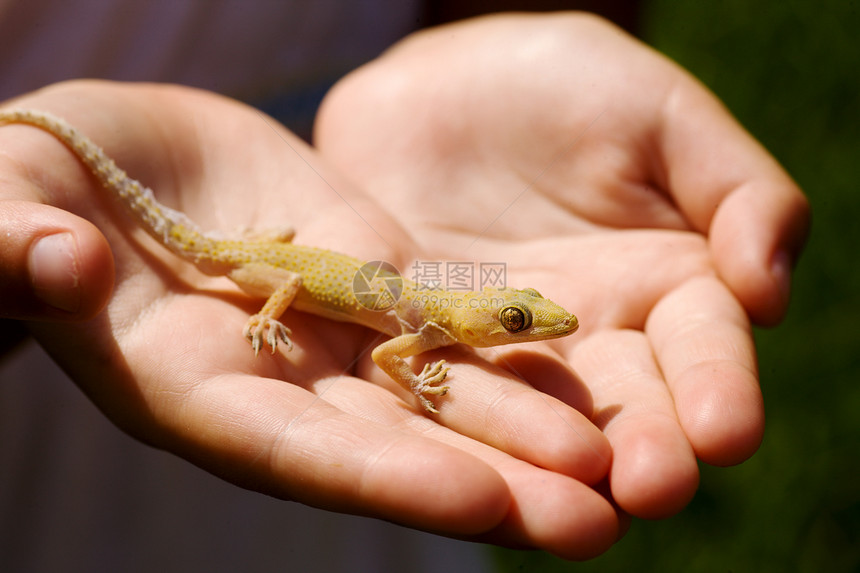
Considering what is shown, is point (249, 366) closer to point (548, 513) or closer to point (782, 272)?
point (548, 513)

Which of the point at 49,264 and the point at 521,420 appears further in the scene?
the point at 521,420

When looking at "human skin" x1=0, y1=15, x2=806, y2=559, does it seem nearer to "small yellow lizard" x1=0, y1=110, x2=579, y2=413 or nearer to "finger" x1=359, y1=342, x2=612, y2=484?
"finger" x1=359, y1=342, x2=612, y2=484

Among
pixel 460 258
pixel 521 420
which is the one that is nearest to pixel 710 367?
pixel 521 420

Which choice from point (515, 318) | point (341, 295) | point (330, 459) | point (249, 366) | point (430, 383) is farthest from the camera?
point (341, 295)

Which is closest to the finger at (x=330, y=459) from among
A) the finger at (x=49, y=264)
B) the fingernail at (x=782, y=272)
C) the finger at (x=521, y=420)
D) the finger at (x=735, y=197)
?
the finger at (x=521, y=420)

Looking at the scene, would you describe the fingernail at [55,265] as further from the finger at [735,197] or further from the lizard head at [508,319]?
the finger at [735,197]

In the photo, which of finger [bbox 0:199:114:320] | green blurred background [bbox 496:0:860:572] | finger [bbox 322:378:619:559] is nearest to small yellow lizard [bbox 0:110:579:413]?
finger [bbox 322:378:619:559]
